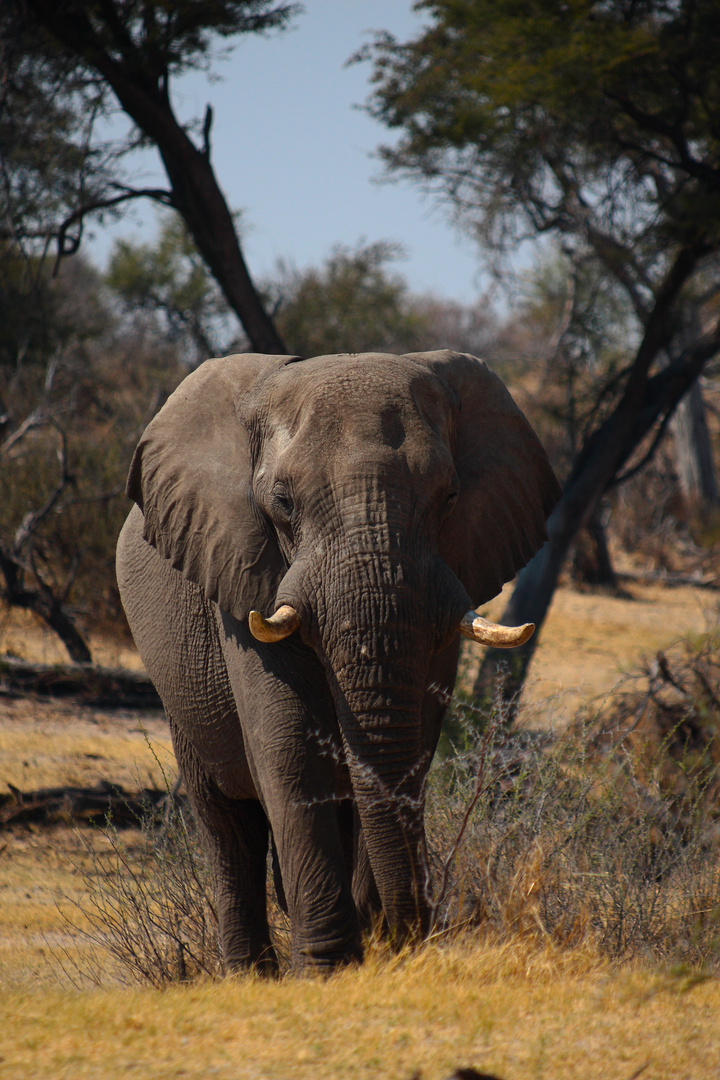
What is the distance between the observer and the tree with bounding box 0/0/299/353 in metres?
9.03

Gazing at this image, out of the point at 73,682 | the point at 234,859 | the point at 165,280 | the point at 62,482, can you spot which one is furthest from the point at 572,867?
the point at 165,280

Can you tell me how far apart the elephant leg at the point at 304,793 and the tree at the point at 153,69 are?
6073mm

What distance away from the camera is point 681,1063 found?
3094 millimetres

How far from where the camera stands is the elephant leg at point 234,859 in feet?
15.3

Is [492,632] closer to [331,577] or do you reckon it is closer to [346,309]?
[331,577]

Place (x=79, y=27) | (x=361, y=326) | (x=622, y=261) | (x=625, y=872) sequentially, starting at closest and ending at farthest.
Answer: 1. (x=625, y=872)
2. (x=79, y=27)
3. (x=622, y=261)
4. (x=361, y=326)

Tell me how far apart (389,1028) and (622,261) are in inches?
313

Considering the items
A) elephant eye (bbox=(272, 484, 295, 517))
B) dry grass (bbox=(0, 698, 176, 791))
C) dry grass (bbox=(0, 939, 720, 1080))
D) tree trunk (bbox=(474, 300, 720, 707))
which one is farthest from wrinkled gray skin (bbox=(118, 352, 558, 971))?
tree trunk (bbox=(474, 300, 720, 707))

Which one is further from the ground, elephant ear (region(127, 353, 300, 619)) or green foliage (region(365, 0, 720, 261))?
green foliage (region(365, 0, 720, 261))

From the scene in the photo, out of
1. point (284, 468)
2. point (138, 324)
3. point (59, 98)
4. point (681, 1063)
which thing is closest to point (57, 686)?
point (59, 98)

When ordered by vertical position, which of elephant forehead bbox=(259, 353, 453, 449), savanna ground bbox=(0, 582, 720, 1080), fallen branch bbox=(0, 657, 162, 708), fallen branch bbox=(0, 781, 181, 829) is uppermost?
elephant forehead bbox=(259, 353, 453, 449)

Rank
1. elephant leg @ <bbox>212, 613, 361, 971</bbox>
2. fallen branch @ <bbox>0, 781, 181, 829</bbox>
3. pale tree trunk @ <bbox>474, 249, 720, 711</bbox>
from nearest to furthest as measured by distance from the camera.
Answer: elephant leg @ <bbox>212, 613, 361, 971</bbox> < fallen branch @ <bbox>0, 781, 181, 829</bbox> < pale tree trunk @ <bbox>474, 249, 720, 711</bbox>

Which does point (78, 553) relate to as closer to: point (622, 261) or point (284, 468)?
point (622, 261)

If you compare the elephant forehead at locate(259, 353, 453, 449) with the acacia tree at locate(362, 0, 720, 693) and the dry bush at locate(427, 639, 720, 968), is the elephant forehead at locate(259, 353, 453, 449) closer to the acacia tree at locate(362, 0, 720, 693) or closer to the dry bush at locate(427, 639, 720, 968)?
the dry bush at locate(427, 639, 720, 968)
